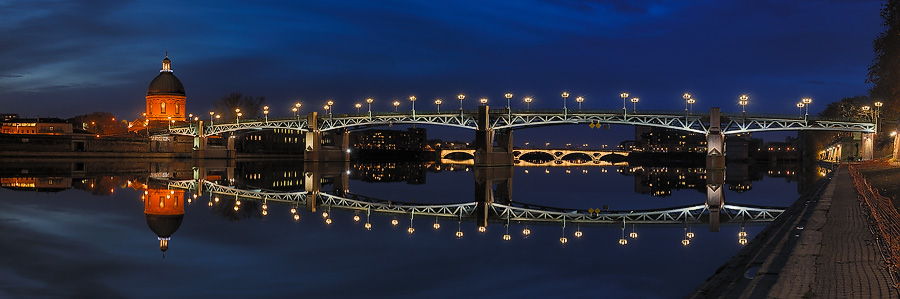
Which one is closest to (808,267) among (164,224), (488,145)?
(164,224)

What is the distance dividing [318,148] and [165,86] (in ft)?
220

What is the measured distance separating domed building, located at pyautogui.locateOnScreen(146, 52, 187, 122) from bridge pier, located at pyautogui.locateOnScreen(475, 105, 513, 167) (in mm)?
92789

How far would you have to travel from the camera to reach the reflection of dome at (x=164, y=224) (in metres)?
18.5

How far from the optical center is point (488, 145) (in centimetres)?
9412

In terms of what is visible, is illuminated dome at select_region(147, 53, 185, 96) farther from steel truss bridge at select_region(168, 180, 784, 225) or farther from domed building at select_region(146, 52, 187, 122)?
steel truss bridge at select_region(168, 180, 784, 225)

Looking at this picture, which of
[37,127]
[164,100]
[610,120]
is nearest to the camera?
[610,120]

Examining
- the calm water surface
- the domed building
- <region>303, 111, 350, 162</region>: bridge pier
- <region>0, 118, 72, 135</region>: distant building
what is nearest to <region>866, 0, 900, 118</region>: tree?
the calm water surface

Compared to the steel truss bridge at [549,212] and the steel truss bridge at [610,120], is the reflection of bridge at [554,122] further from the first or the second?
the steel truss bridge at [549,212]

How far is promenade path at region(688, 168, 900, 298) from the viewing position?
9016mm

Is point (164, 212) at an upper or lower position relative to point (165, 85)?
lower

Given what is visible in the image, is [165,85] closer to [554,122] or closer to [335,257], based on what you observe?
[554,122]

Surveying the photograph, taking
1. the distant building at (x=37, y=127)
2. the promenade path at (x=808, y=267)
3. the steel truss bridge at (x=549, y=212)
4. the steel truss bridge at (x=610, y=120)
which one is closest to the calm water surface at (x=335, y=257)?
the promenade path at (x=808, y=267)

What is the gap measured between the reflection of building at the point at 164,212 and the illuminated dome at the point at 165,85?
136m

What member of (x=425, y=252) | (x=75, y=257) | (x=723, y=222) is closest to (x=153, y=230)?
(x=75, y=257)
